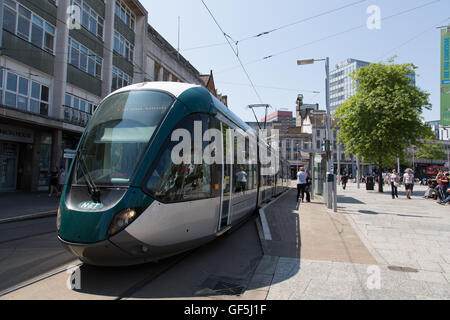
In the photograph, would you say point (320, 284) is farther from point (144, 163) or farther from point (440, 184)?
point (440, 184)

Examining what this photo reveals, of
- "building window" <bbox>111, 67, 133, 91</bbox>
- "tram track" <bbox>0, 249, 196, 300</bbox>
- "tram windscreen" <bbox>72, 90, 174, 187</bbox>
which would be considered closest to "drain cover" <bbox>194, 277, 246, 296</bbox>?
"tram track" <bbox>0, 249, 196, 300</bbox>

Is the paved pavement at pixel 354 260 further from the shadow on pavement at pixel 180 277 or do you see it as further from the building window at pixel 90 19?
the building window at pixel 90 19

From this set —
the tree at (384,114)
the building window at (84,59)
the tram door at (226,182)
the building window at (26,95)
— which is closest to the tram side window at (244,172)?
the tram door at (226,182)

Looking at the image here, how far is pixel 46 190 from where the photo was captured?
63.6 ft

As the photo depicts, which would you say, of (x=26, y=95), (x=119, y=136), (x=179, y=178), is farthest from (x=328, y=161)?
(x=26, y=95)

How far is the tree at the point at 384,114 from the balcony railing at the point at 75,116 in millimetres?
18650

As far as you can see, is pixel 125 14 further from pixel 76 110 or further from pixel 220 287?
pixel 220 287

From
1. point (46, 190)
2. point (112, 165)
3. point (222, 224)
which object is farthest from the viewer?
point (46, 190)

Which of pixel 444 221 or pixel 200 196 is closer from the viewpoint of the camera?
pixel 200 196

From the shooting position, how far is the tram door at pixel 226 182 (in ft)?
19.5

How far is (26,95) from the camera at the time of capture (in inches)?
661

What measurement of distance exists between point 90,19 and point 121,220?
21827 millimetres
